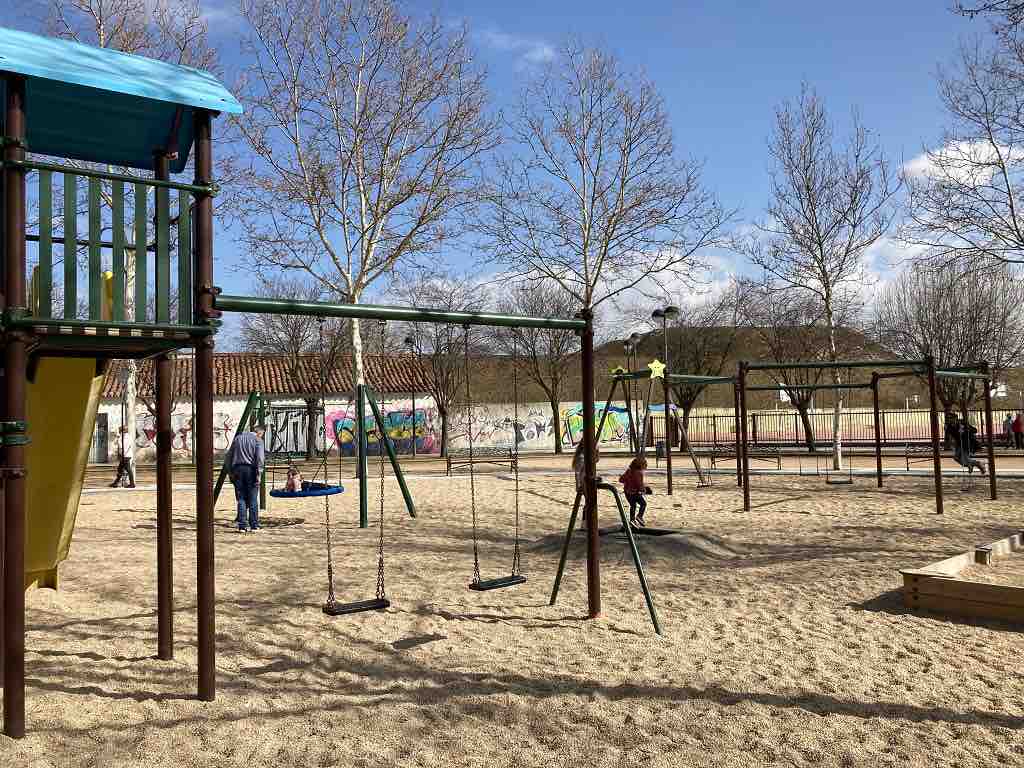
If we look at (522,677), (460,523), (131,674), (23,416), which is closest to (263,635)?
(131,674)

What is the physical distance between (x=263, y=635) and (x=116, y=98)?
3914 millimetres

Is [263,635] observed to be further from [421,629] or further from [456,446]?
[456,446]

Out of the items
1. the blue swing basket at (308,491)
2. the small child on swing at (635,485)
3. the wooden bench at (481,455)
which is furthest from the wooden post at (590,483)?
the wooden bench at (481,455)

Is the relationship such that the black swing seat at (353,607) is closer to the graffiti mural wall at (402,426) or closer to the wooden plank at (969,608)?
the wooden plank at (969,608)

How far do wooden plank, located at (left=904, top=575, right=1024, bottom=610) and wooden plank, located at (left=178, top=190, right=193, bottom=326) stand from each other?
5.96 m

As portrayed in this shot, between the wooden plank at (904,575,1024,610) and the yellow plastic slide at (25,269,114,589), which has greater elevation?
the yellow plastic slide at (25,269,114,589)

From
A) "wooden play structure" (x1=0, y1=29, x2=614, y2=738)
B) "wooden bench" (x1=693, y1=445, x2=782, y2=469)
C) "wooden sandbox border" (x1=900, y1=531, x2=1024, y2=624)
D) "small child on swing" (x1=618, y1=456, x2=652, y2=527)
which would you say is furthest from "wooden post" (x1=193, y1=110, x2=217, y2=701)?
"wooden bench" (x1=693, y1=445, x2=782, y2=469)

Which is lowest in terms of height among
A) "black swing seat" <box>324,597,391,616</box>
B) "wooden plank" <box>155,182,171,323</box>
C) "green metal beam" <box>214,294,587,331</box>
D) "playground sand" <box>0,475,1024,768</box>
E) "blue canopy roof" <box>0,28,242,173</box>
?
"playground sand" <box>0,475,1024,768</box>

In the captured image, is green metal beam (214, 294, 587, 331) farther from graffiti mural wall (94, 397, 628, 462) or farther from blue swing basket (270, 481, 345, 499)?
graffiti mural wall (94, 397, 628, 462)

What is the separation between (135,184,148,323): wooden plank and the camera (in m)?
4.59

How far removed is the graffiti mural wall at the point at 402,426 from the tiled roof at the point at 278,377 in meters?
0.98

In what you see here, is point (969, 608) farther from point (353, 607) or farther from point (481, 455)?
point (481, 455)

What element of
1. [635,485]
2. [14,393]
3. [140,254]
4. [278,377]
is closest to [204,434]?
[14,393]

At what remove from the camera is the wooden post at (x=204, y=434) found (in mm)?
4609
